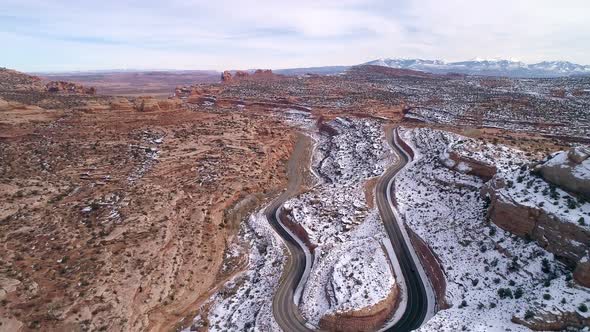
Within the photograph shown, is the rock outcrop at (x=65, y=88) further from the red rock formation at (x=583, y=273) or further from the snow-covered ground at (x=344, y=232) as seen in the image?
the red rock formation at (x=583, y=273)

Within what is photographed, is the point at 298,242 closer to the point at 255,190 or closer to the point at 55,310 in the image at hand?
the point at 255,190

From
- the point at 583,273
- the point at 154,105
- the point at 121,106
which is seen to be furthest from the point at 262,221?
the point at 121,106

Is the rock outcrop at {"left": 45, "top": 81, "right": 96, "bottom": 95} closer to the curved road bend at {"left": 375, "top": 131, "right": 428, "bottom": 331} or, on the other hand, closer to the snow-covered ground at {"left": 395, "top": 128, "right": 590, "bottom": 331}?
the curved road bend at {"left": 375, "top": 131, "right": 428, "bottom": 331}

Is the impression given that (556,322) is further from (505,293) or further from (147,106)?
(147,106)

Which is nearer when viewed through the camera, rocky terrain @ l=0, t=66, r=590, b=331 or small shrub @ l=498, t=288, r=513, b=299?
small shrub @ l=498, t=288, r=513, b=299

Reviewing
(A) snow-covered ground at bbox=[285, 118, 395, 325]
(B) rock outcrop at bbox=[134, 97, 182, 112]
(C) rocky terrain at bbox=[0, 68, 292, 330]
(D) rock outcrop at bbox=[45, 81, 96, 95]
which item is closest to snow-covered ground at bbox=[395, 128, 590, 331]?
(A) snow-covered ground at bbox=[285, 118, 395, 325]

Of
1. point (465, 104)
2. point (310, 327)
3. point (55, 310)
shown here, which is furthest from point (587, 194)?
point (465, 104)

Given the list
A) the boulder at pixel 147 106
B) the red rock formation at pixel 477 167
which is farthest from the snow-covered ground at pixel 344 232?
the boulder at pixel 147 106

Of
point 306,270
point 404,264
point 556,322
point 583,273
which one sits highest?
point 583,273
